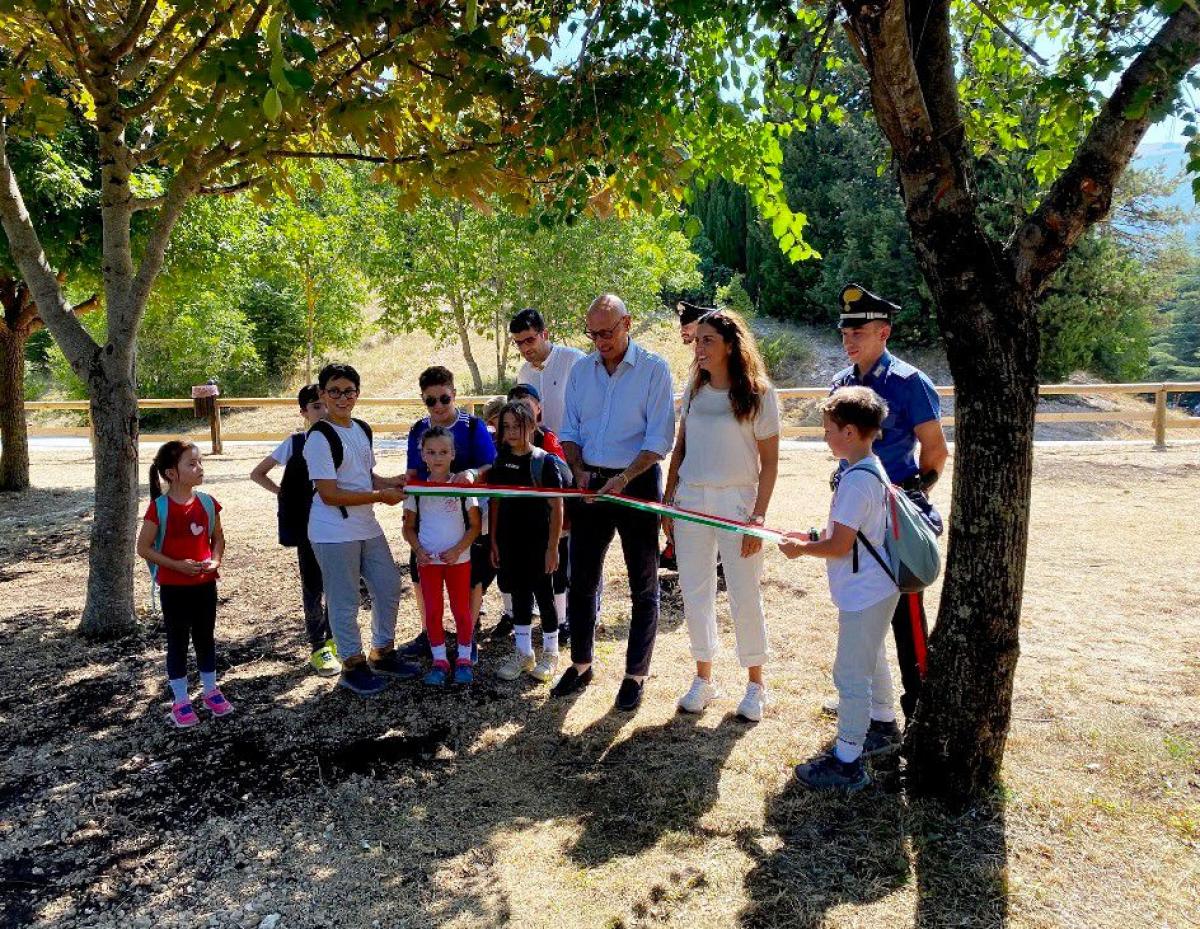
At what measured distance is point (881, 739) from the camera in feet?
12.2

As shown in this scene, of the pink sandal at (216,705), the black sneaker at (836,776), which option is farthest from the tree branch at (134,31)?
the black sneaker at (836,776)

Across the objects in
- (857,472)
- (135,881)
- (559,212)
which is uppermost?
(559,212)

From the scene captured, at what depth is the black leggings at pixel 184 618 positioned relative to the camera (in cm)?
414

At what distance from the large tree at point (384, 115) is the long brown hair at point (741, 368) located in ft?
3.38

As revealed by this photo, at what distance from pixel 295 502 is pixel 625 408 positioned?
194cm

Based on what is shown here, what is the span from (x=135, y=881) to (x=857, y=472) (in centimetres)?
294

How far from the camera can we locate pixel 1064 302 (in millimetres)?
21172

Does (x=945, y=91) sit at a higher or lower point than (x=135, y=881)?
higher

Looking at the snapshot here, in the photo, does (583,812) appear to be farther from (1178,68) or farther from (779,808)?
(1178,68)

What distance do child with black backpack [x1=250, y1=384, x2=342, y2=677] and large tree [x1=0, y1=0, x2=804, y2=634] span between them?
1.39 m

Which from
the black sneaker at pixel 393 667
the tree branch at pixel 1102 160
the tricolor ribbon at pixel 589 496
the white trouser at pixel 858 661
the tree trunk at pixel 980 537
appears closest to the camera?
the tree branch at pixel 1102 160

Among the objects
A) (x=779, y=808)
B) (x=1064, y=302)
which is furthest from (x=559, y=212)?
(x=1064, y=302)

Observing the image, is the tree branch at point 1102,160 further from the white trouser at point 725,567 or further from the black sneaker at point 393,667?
the black sneaker at point 393,667

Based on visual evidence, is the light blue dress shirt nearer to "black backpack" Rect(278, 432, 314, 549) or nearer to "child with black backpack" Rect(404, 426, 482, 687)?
"child with black backpack" Rect(404, 426, 482, 687)
